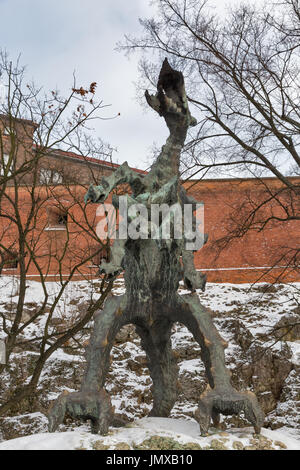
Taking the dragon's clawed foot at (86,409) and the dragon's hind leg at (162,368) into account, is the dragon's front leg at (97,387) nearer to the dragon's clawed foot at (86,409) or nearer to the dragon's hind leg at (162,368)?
the dragon's clawed foot at (86,409)

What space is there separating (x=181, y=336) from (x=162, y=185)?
790 centimetres

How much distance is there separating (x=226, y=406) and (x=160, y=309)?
0.78 metres

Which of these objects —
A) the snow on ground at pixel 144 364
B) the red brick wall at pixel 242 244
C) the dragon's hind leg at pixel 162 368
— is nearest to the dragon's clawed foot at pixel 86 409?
the dragon's hind leg at pixel 162 368

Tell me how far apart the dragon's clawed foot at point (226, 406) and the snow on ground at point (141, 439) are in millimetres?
103

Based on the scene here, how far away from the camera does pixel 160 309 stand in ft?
10.0

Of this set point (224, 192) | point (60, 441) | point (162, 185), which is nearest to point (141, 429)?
point (60, 441)

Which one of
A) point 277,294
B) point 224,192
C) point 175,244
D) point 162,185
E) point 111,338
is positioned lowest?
point 277,294

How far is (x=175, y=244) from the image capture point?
297 cm

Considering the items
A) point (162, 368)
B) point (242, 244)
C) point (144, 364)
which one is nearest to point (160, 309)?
point (162, 368)

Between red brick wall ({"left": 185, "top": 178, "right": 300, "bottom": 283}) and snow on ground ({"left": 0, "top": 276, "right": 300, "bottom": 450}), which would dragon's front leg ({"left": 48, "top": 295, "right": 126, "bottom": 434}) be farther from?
red brick wall ({"left": 185, "top": 178, "right": 300, "bottom": 283})

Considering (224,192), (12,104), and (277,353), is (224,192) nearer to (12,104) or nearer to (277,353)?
(277,353)

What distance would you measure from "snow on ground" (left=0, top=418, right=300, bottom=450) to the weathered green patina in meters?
0.08

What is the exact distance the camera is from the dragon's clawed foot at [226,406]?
2545 mm

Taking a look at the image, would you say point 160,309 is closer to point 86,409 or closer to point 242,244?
point 86,409
